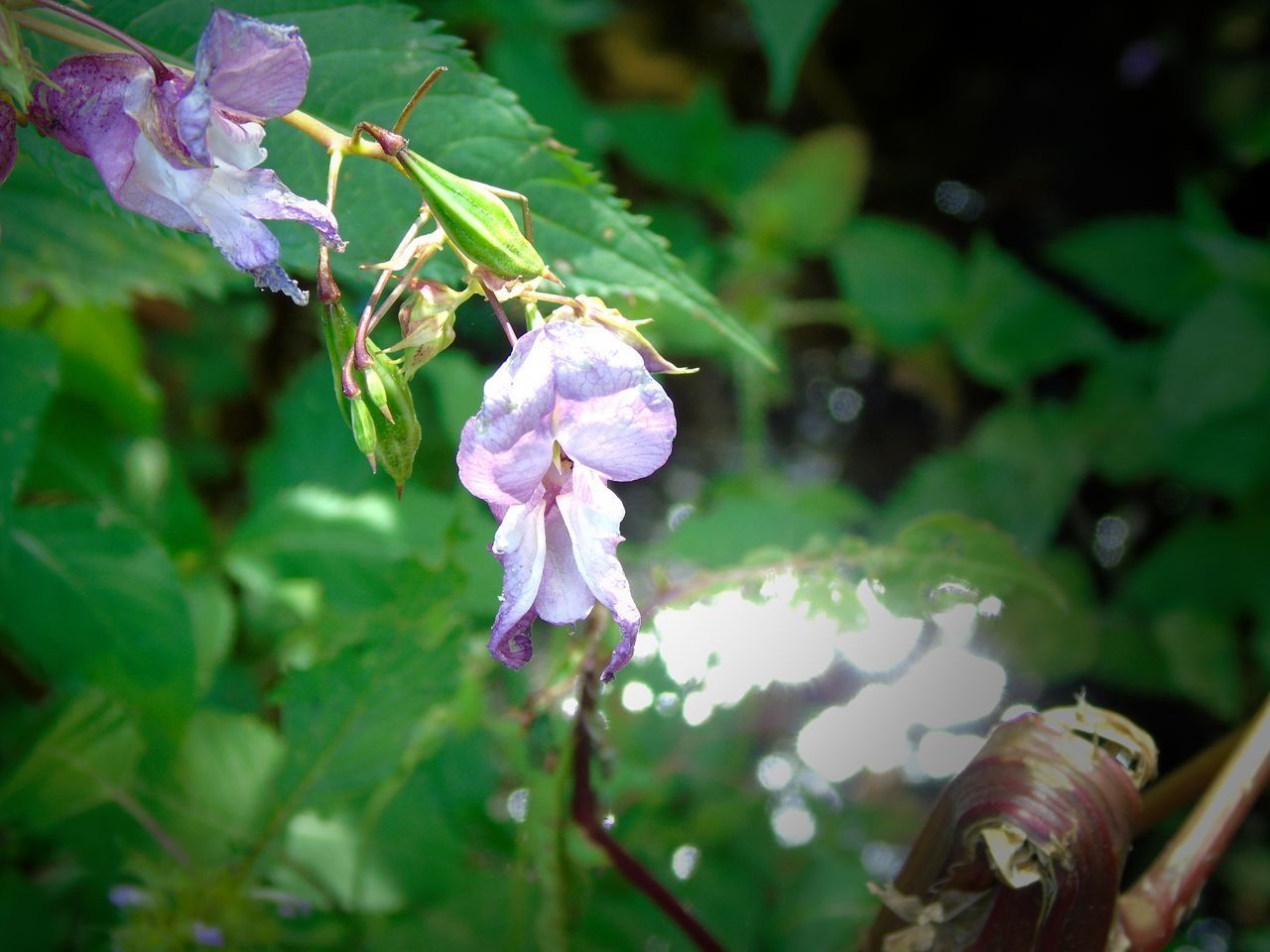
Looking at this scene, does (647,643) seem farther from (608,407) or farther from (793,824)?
(793,824)

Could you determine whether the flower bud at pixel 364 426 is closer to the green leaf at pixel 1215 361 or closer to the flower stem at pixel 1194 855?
the flower stem at pixel 1194 855

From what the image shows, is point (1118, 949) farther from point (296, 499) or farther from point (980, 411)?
point (980, 411)

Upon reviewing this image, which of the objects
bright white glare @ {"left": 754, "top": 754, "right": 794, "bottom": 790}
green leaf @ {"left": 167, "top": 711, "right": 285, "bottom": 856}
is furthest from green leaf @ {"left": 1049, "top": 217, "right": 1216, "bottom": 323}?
green leaf @ {"left": 167, "top": 711, "right": 285, "bottom": 856}

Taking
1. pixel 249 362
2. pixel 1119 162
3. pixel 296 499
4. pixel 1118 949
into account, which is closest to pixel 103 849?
pixel 296 499

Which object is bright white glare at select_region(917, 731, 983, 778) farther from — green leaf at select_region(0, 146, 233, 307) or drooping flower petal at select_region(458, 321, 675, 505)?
green leaf at select_region(0, 146, 233, 307)

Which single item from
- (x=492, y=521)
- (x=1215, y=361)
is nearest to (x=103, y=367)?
(x=492, y=521)

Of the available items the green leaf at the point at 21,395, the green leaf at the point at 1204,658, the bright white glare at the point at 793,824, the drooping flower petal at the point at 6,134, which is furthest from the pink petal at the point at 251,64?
the green leaf at the point at 1204,658
